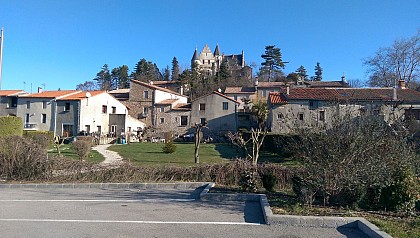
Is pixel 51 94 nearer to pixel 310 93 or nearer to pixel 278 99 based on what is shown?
pixel 278 99

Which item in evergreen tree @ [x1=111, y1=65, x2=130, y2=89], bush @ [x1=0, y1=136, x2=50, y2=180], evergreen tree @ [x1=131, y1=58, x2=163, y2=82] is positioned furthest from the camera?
evergreen tree @ [x1=111, y1=65, x2=130, y2=89]

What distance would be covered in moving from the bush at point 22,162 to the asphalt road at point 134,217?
7.74 feet

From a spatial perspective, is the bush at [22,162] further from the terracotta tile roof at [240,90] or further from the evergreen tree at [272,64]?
the evergreen tree at [272,64]

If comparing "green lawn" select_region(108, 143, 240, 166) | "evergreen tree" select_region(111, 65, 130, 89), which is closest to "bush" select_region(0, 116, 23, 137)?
"green lawn" select_region(108, 143, 240, 166)

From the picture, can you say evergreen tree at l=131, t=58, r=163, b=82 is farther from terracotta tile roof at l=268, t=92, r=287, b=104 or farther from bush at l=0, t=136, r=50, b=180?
bush at l=0, t=136, r=50, b=180

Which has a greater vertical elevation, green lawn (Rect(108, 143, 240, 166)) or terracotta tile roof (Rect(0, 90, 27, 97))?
terracotta tile roof (Rect(0, 90, 27, 97))

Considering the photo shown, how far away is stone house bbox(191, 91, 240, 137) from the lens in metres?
48.1

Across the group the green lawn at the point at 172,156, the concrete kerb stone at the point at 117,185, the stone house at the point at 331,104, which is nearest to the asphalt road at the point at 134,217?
the concrete kerb stone at the point at 117,185

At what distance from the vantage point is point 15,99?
49844 mm

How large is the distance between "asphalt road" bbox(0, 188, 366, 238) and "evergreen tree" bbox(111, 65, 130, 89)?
79711 millimetres

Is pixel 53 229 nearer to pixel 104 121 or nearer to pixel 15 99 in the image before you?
pixel 104 121

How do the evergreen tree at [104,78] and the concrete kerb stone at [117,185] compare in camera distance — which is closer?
the concrete kerb stone at [117,185]

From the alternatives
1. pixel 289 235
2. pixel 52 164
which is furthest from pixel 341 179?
pixel 52 164

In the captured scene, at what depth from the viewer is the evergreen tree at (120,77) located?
286ft
